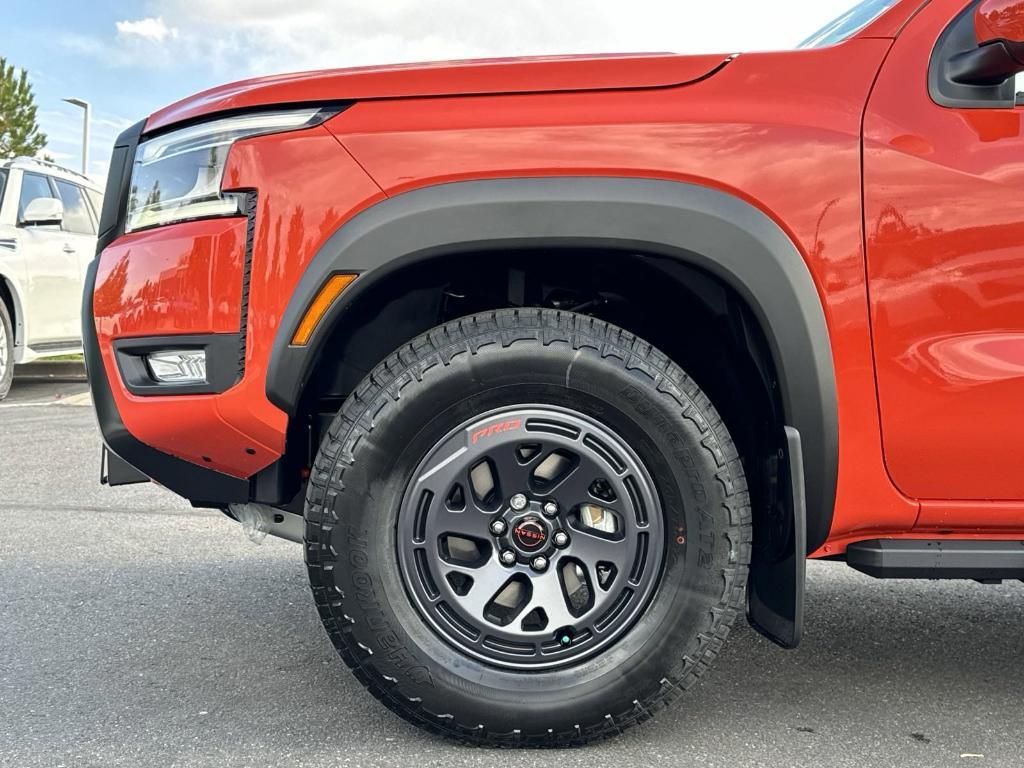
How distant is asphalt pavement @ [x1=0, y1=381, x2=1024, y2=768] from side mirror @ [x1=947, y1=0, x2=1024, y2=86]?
1439 millimetres

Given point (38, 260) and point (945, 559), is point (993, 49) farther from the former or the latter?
point (38, 260)

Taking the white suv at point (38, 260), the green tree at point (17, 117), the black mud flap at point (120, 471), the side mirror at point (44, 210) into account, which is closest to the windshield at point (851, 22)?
the black mud flap at point (120, 471)

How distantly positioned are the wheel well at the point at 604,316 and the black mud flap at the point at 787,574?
0.07m

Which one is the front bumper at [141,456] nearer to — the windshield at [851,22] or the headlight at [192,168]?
the headlight at [192,168]

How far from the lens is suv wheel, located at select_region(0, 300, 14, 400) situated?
301 inches

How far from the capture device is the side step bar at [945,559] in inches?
78.9

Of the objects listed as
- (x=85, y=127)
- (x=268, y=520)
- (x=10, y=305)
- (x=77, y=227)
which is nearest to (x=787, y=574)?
(x=268, y=520)

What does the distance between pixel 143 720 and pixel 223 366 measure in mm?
872

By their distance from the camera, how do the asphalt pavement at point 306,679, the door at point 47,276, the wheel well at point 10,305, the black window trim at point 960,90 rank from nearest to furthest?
1. the black window trim at point 960,90
2. the asphalt pavement at point 306,679
3. the wheel well at point 10,305
4. the door at point 47,276

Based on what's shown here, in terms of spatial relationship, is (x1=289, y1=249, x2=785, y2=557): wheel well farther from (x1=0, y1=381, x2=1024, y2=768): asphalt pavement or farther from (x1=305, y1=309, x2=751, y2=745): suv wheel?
(x1=0, y1=381, x2=1024, y2=768): asphalt pavement

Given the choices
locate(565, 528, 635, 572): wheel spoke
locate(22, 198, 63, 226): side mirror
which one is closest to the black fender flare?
locate(565, 528, 635, 572): wheel spoke

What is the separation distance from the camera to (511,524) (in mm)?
2035

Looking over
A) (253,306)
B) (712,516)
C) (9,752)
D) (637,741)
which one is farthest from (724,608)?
(9,752)

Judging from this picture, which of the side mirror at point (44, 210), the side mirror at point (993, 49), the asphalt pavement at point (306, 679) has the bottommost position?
the asphalt pavement at point (306, 679)
